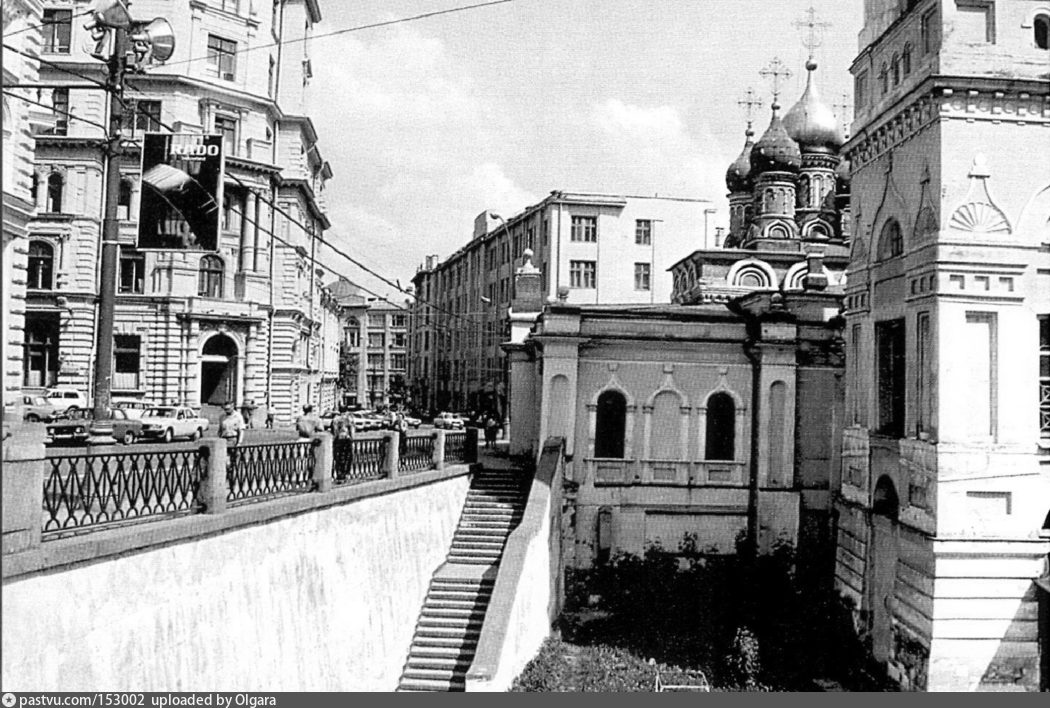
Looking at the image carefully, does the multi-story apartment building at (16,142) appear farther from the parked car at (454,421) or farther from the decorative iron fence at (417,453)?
the parked car at (454,421)

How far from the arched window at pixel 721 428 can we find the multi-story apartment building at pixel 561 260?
56.8ft

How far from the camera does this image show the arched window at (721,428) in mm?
20000

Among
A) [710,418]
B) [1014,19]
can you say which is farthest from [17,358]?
[1014,19]

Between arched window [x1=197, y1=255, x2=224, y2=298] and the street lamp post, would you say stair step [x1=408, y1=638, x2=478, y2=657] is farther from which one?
arched window [x1=197, y1=255, x2=224, y2=298]

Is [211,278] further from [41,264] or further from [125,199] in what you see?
[41,264]

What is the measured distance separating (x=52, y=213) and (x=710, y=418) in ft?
78.2

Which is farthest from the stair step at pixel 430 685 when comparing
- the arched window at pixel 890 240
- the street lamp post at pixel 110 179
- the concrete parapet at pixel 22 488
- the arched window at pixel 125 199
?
the arched window at pixel 125 199

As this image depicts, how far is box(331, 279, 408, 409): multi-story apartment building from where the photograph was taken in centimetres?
6981

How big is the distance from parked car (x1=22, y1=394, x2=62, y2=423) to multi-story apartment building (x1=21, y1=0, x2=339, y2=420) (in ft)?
12.6

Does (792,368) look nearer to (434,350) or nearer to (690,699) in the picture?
(690,699)

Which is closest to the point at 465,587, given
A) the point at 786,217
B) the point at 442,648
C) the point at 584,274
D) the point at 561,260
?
the point at 442,648

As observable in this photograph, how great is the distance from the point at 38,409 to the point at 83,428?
669cm

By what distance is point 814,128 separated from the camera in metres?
41.2

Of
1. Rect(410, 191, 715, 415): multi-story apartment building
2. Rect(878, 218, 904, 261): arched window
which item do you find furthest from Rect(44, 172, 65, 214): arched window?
Rect(878, 218, 904, 261): arched window
